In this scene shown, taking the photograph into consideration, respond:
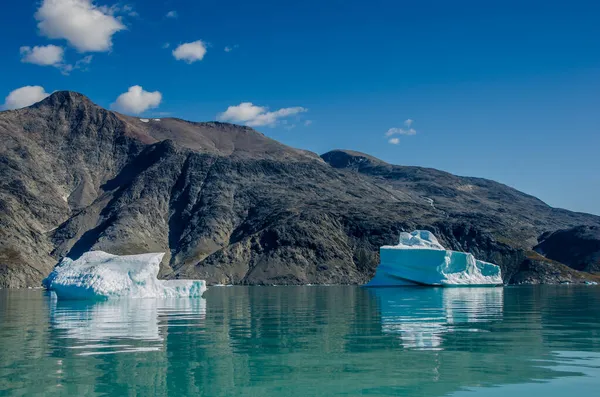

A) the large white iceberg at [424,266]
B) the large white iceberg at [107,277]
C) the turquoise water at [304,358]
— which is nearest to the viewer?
the turquoise water at [304,358]

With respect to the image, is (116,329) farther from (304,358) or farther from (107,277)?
(107,277)

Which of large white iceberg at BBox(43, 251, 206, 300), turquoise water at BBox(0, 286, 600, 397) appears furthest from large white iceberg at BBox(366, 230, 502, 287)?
turquoise water at BBox(0, 286, 600, 397)

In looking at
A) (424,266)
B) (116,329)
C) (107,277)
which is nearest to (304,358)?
(116,329)

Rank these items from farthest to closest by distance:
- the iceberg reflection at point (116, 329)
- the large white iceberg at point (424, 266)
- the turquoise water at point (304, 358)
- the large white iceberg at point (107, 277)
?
the large white iceberg at point (424, 266)
the large white iceberg at point (107, 277)
the iceberg reflection at point (116, 329)
the turquoise water at point (304, 358)

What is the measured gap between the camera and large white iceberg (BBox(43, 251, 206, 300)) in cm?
6700

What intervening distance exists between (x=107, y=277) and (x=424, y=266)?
72.7 m

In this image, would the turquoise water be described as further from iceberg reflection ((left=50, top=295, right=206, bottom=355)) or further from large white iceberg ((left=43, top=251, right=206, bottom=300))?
large white iceberg ((left=43, top=251, right=206, bottom=300))

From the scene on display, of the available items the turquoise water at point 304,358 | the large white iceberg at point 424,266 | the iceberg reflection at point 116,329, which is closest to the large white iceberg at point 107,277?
the iceberg reflection at point 116,329

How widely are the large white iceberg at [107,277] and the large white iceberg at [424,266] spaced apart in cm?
6485

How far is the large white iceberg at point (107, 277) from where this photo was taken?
67.0m

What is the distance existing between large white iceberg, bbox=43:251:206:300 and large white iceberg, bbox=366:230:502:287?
64850 mm

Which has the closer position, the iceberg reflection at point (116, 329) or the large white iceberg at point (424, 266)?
the iceberg reflection at point (116, 329)

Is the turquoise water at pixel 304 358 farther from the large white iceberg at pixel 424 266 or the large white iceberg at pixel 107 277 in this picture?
the large white iceberg at pixel 424 266

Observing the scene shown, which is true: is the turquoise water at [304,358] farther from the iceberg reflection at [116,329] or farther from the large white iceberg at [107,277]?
the large white iceberg at [107,277]
